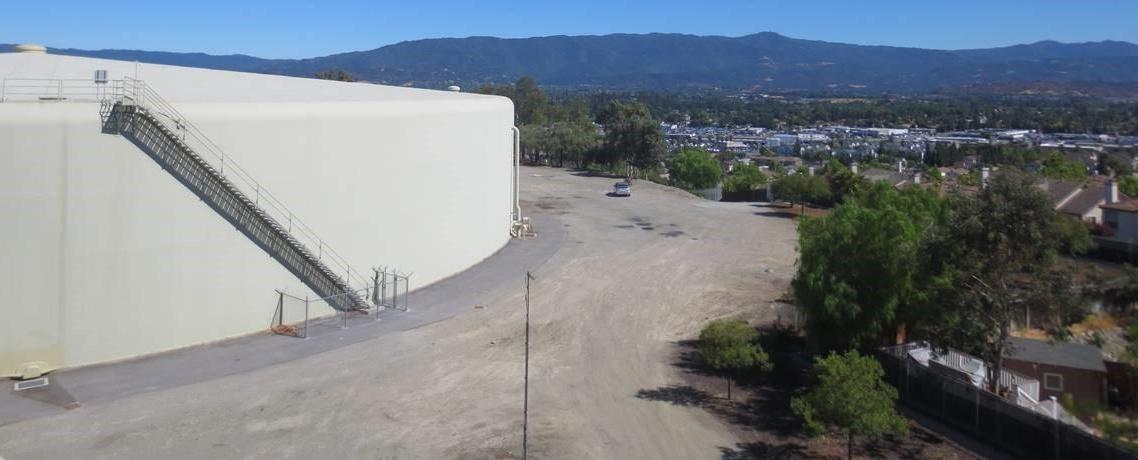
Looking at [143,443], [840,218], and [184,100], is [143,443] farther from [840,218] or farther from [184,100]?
[840,218]

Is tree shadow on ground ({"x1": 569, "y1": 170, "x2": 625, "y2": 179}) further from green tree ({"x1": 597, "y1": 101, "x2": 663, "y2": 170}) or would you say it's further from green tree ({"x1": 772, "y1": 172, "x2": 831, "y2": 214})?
green tree ({"x1": 772, "y1": 172, "x2": 831, "y2": 214})

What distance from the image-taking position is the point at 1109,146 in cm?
13512

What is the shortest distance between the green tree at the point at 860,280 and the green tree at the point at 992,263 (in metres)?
1.06

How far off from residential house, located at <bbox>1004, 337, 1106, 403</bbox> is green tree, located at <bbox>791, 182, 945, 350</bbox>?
3.36 metres

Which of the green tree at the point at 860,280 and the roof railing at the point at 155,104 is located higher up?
the roof railing at the point at 155,104

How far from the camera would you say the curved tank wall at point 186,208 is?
2033 cm

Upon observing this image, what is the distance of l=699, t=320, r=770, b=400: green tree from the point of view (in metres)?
21.1

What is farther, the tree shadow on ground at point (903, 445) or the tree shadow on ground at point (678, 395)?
the tree shadow on ground at point (678, 395)

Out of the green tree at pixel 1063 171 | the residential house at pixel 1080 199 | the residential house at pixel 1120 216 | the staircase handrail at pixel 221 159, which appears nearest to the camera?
the staircase handrail at pixel 221 159

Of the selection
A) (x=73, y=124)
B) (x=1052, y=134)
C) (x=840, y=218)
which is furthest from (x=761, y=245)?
(x=1052, y=134)

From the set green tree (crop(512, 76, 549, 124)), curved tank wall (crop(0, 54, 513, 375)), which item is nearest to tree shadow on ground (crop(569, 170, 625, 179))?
curved tank wall (crop(0, 54, 513, 375))

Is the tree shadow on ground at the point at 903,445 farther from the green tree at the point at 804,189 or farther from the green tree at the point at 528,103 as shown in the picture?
the green tree at the point at 528,103

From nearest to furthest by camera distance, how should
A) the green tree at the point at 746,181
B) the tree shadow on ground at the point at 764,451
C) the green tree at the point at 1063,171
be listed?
the tree shadow on ground at the point at 764,451, the green tree at the point at 746,181, the green tree at the point at 1063,171

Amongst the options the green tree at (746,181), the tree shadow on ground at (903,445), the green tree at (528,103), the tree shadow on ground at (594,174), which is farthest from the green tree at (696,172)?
the tree shadow on ground at (903,445)
